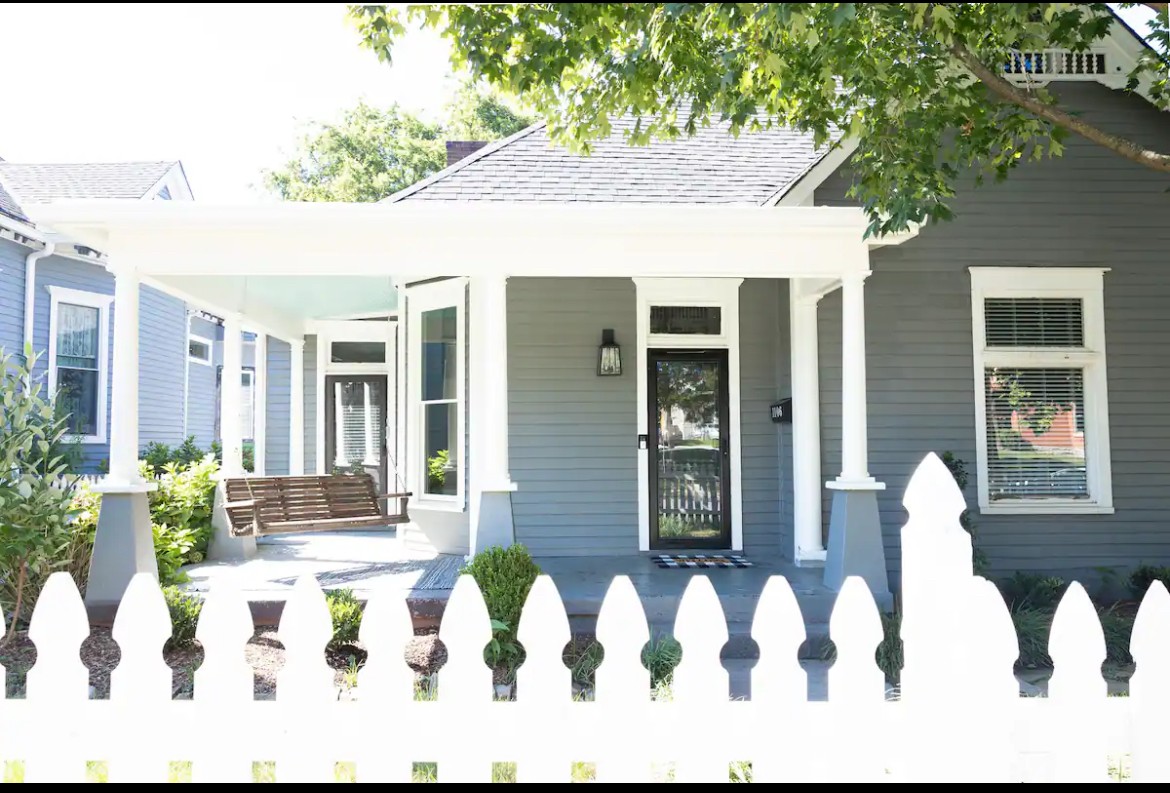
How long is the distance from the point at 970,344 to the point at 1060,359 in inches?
32.0

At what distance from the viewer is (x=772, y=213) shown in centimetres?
571

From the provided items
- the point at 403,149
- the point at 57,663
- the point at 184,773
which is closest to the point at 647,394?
the point at 184,773

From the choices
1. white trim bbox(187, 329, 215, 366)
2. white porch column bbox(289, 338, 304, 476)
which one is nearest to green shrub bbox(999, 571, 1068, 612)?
white porch column bbox(289, 338, 304, 476)

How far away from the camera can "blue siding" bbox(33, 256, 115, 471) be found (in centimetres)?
1041

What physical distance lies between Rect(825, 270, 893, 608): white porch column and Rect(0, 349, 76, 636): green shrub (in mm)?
5051

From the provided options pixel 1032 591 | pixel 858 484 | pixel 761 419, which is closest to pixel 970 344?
pixel 761 419

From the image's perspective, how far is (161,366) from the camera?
13031mm

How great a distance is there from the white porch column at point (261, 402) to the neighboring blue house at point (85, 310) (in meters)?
2.04

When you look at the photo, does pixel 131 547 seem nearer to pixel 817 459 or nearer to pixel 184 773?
pixel 184 773

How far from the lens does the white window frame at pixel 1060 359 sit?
726 centimetres

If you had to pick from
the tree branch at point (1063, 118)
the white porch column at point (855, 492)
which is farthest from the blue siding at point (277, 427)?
the tree branch at point (1063, 118)

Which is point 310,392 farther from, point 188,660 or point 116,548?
point 188,660

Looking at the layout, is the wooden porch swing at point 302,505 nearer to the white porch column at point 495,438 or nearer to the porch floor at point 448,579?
the porch floor at point 448,579

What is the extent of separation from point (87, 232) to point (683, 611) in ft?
18.4
